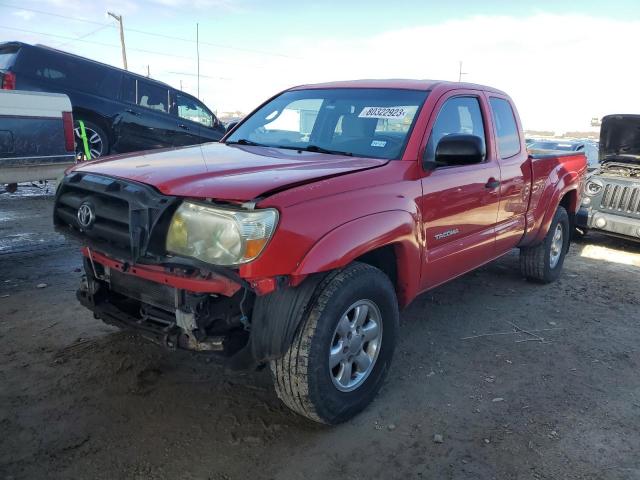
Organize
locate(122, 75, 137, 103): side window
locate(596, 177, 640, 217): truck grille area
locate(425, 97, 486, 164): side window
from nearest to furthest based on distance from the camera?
1. locate(425, 97, 486, 164): side window
2. locate(596, 177, 640, 217): truck grille area
3. locate(122, 75, 137, 103): side window

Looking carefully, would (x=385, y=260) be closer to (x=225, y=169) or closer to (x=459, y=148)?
(x=459, y=148)

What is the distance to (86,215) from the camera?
8.89 feet

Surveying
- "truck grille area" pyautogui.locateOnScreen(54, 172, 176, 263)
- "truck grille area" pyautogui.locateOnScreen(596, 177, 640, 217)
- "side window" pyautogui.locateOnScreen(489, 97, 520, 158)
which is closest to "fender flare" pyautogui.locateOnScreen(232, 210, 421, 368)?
"truck grille area" pyautogui.locateOnScreen(54, 172, 176, 263)

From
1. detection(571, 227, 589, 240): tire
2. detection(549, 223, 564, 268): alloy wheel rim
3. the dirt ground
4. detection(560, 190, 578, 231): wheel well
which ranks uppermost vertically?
detection(560, 190, 578, 231): wheel well

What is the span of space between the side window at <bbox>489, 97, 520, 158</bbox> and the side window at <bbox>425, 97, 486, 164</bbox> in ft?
0.98

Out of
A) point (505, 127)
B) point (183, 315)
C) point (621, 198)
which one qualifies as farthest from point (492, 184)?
point (621, 198)

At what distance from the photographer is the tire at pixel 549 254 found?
5375mm

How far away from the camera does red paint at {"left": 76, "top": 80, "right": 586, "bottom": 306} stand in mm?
2377

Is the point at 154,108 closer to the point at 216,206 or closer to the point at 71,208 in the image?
the point at 71,208

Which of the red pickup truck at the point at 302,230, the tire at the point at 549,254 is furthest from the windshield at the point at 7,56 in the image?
the tire at the point at 549,254

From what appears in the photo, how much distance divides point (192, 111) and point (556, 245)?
24.7ft

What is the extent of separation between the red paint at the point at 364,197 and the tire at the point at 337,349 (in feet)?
0.59

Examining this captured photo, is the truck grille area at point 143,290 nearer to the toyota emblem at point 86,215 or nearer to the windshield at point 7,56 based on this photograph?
the toyota emblem at point 86,215

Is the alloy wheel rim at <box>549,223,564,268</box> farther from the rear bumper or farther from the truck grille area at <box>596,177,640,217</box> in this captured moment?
the truck grille area at <box>596,177,640,217</box>
